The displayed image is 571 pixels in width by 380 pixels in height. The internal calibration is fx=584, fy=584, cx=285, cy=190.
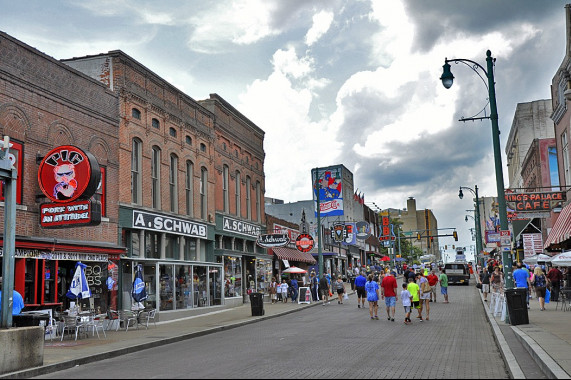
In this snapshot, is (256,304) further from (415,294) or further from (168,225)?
(415,294)

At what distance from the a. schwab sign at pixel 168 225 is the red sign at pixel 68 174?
5.85 m

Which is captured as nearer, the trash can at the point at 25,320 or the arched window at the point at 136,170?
the trash can at the point at 25,320

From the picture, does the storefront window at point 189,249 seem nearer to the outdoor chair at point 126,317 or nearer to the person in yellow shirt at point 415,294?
the outdoor chair at point 126,317

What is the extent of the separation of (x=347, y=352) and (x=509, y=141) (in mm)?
57370

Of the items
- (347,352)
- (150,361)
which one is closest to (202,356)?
(150,361)

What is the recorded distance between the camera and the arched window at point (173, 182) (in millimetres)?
27141

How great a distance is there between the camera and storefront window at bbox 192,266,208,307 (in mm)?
27781

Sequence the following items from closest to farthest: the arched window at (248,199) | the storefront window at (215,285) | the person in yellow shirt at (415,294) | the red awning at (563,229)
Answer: the person in yellow shirt at (415,294) → the red awning at (563,229) → the storefront window at (215,285) → the arched window at (248,199)

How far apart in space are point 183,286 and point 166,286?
1676 mm

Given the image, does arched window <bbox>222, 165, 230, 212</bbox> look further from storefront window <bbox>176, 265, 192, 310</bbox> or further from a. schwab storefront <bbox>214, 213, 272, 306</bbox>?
storefront window <bbox>176, 265, 192, 310</bbox>

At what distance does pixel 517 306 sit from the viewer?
1709 cm

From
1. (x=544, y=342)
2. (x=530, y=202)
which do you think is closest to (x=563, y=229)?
(x=530, y=202)

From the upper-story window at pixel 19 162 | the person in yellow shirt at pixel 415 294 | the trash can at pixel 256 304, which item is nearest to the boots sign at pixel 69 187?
the upper-story window at pixel 19 162

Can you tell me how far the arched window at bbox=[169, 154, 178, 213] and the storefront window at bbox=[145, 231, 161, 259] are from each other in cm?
207
